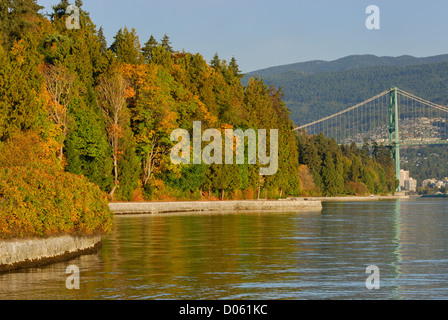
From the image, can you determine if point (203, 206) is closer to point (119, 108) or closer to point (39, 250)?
point (119, 108)

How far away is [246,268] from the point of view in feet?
87.5

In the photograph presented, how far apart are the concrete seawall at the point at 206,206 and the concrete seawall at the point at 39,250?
1447 inches

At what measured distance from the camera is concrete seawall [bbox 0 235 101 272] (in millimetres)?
25156

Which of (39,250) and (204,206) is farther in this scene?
(204,206)

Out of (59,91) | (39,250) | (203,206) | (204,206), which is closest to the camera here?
(39,250)

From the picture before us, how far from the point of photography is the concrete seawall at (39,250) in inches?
990

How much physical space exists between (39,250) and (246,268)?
24.2ft

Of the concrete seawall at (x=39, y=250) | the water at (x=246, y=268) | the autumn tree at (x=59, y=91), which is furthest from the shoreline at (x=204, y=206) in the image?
the concrete seawall at (x=39, y=250)

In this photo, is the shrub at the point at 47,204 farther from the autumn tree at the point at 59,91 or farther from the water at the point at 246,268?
the autumn tree at the point at 59,91

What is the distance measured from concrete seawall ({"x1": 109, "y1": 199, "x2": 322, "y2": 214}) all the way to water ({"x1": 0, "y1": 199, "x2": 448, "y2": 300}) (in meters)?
26.8

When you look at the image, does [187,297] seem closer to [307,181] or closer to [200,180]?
[200,180]

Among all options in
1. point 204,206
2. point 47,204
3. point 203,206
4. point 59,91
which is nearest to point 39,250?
point 47,204

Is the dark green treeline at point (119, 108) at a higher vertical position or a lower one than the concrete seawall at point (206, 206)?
higher

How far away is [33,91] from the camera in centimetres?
6144
